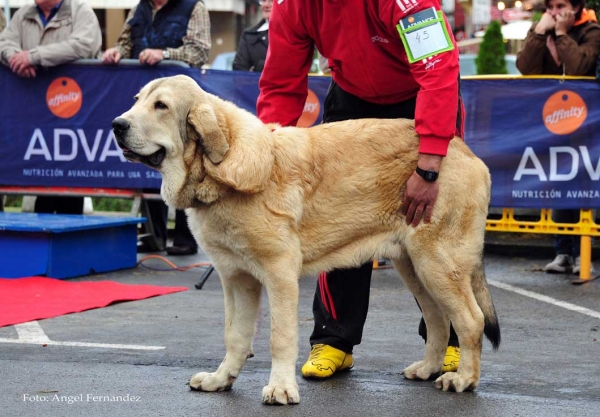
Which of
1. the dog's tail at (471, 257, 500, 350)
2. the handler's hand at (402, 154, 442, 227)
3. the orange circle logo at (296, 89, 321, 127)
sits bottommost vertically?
the dog's tail at (471, 257, 500, 350)

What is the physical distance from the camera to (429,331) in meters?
5.11

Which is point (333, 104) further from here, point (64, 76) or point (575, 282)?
point (64, 76)

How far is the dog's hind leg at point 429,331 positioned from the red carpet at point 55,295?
107 inches

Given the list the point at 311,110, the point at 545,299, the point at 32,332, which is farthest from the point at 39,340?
the point at 311,110

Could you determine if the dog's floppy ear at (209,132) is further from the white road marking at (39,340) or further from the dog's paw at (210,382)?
the white road marking at (39,340)

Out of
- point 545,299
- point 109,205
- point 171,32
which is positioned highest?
point 171,32

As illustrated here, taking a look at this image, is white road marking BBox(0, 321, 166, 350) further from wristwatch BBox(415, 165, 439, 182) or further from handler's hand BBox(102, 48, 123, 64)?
handler's hand BBox(102, 48, 123, 64)

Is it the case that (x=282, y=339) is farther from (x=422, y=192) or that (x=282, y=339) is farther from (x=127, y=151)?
(x=127, y=151)

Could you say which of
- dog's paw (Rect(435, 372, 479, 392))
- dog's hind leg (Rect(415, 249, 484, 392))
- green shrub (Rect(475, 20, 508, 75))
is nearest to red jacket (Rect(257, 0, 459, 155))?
dog's hind leg (Rect(415, 249, 484, 392))

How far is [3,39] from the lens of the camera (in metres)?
9.79

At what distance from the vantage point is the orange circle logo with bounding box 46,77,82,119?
963 centimetres

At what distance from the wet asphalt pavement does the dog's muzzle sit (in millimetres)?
1082

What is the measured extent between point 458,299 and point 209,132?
1424mm

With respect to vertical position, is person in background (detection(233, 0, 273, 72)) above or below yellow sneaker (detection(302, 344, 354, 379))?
above
